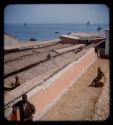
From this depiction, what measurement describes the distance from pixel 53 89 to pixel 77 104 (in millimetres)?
970

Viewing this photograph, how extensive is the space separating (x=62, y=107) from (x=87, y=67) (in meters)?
7.05

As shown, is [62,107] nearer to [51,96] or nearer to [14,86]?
[51,96]

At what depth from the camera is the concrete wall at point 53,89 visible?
7.37 m

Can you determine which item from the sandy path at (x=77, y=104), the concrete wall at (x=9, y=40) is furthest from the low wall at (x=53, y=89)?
the concrete wall at (x=9, y=40)

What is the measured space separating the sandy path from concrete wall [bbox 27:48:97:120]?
170 mm

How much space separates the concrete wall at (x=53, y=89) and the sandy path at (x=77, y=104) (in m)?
0.17

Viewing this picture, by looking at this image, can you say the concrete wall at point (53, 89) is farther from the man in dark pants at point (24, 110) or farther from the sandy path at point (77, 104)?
the man in dark pants at point (24, 110)

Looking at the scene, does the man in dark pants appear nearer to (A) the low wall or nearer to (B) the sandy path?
(A) the low wall

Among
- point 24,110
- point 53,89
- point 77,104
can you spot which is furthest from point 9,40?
point 24,110

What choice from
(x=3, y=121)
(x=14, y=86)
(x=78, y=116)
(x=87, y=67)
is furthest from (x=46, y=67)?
(x=3, y=121)

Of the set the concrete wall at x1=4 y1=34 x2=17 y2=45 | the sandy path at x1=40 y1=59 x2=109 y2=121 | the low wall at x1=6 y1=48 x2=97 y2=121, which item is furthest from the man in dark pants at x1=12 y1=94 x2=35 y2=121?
the concrete wall at x1=4 y1=34 x2=17 y2=45

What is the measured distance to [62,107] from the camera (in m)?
8.91

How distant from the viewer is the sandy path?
8055mm

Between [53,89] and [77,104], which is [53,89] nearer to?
[53,89]
